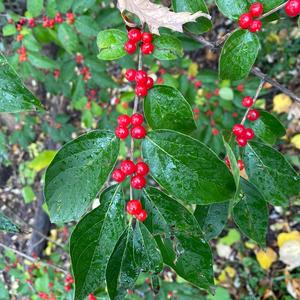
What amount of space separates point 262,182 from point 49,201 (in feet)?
1.77

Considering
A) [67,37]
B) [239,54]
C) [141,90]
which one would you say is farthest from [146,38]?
[67,37]

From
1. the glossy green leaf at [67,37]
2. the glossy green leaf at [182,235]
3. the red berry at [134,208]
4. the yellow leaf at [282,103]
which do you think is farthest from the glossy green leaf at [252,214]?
the yellow leaf at [282,103]

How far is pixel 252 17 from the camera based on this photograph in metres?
0.98

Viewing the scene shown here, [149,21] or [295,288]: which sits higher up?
[149,21]

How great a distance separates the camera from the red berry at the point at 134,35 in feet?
3.42

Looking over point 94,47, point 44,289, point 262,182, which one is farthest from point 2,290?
point 262,182

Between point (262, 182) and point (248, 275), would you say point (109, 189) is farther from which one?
point (248, 275)

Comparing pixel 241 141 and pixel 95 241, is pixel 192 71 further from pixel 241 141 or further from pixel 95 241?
pixel 95 241

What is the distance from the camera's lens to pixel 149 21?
3.24 ft

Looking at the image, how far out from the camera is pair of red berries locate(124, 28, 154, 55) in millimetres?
1043

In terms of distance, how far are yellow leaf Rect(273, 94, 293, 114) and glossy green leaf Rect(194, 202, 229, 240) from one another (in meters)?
1.98

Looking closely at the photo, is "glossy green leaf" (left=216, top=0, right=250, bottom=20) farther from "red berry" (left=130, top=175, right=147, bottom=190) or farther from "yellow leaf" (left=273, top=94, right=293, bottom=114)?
"yellow leaf" (left=273, top=94, right=293, bottom=114)

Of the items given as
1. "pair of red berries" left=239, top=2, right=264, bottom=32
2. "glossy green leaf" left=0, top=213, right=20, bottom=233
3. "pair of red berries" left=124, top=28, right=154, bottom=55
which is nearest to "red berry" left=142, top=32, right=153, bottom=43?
"pair of red berries" left=124, top=28, right=154, bottom=55

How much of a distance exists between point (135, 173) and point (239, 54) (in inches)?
15.1
